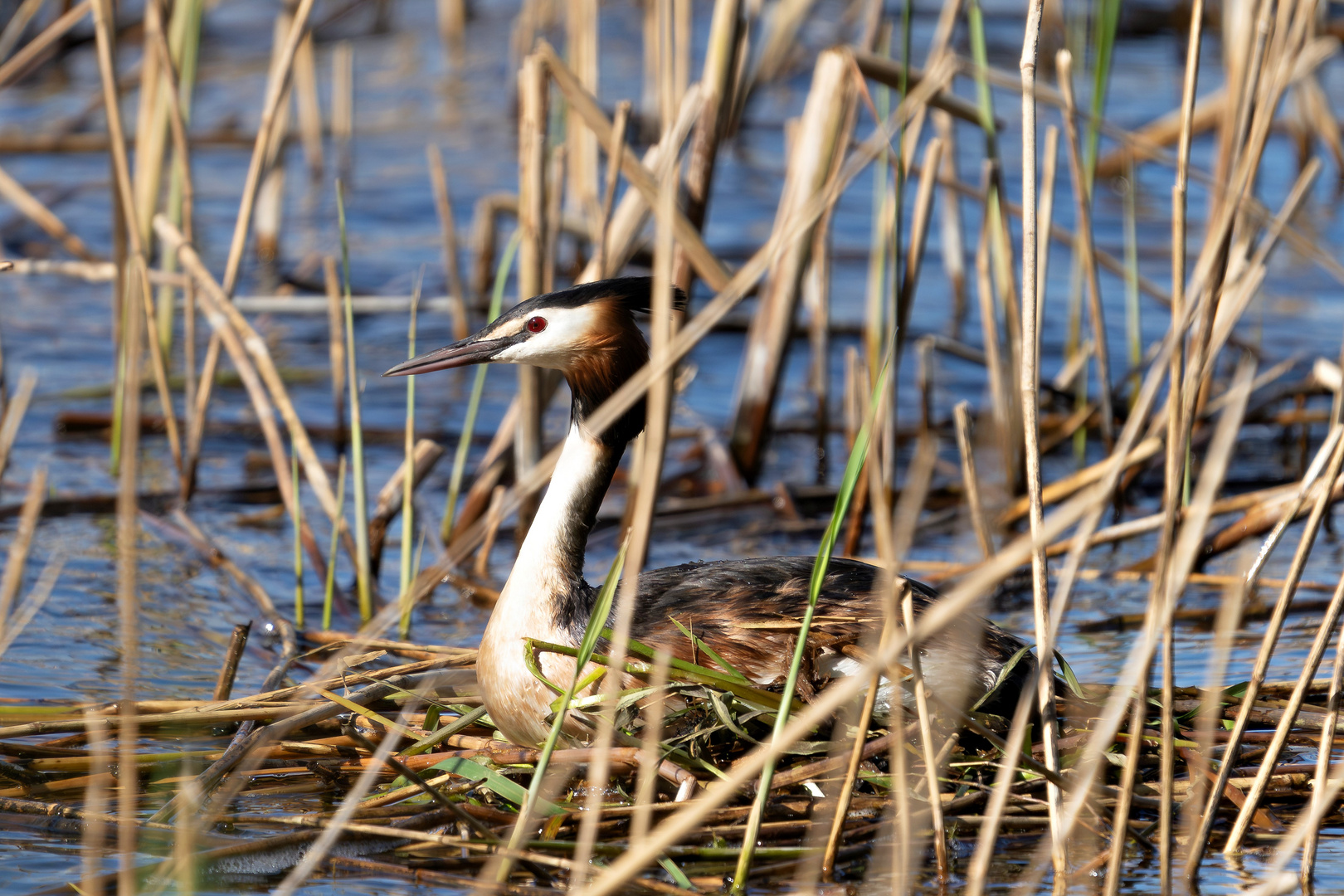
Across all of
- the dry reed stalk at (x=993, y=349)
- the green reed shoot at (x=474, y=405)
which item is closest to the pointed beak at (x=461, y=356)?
the green reed shoot at (x=474, y=405)

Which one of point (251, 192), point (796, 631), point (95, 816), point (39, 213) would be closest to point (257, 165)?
point (251, 192)

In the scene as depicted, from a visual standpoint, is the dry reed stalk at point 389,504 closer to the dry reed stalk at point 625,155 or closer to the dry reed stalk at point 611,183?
the dry reed stalk at point 611,183

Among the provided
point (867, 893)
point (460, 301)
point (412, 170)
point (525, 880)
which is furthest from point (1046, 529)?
point (412, 170)

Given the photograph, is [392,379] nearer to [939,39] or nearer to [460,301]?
[460,301]

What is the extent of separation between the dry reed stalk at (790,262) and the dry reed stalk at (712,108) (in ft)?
1.05

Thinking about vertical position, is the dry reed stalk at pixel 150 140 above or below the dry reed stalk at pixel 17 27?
below

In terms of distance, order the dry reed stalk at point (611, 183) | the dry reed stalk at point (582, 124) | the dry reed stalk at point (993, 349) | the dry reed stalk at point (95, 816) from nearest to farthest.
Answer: the dry reed stalk at point (95, 816), the dry reed stalk at point (611, 183), the dry reed stalk at point (993, 349), the dry reed stalk at point (582, 124)

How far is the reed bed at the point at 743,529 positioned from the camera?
2.73 meters

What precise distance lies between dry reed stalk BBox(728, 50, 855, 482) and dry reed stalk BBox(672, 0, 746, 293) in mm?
319

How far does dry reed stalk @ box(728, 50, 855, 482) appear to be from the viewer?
557 centimetres

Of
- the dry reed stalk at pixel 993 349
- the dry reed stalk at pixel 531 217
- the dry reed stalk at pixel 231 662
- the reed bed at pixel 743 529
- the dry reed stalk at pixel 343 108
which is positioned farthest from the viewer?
the dry reed stalk at pixel 343 108

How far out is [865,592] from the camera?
391cm

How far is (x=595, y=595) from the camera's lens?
4.06 m

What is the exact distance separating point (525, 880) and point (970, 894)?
3.25 ft
